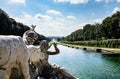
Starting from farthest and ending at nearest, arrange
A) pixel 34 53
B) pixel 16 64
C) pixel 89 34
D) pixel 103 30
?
pixel 89 34, pixel 103 30, pixel 34 53, pixel 16 64

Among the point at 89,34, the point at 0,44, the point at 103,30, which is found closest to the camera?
the point at 0,44

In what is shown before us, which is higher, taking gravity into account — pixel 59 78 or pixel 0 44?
pixel 0 44

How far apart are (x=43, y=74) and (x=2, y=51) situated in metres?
5.19

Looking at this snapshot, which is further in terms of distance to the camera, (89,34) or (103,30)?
(89,34)

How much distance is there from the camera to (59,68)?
30.4 feet

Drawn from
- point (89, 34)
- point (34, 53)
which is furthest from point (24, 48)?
point (89, 34)

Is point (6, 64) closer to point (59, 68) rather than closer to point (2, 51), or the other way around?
point (2, 51)

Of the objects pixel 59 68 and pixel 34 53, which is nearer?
pixel 34 53

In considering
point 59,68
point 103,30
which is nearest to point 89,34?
point 103,30

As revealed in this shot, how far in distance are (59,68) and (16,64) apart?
4.72m

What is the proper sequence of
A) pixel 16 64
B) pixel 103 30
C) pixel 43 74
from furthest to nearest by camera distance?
pixel 103 30 → pixel 43 74 → pixel 16 64

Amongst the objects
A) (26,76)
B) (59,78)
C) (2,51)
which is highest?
(2,51)

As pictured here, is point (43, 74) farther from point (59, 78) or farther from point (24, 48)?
point (24, 48)

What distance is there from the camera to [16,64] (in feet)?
15.2
